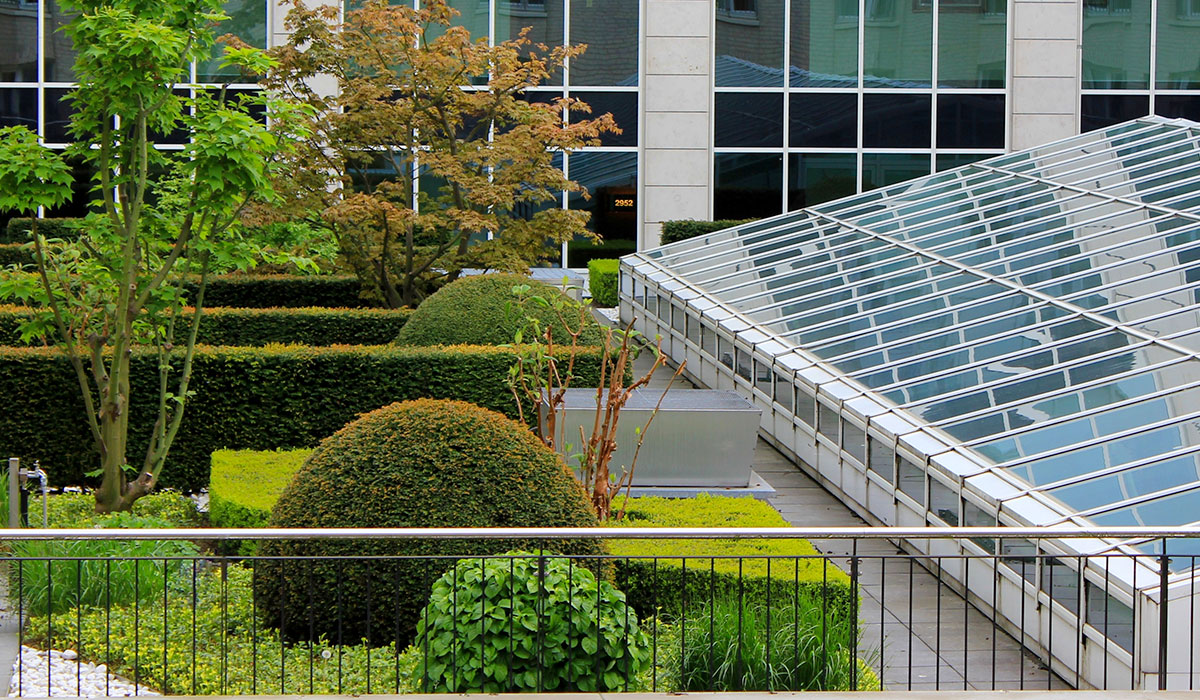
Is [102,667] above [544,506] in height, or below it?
below

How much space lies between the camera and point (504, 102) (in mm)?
17672

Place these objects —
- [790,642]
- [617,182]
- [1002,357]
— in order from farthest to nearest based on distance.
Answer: [617,182] < [1002,357] < [790,642]

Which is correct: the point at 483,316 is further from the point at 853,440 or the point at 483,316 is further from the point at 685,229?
the point at 685,229

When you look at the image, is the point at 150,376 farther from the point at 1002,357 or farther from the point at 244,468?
the point at 1002,357

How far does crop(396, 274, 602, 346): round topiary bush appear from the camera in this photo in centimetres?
1355

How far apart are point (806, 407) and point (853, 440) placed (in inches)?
56.0

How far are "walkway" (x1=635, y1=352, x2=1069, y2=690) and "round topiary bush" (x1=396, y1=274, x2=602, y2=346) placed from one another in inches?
122

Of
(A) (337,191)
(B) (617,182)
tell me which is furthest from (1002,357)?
(B) (617,182)

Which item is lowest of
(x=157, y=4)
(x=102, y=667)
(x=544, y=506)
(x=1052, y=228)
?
(x=102, y=667)

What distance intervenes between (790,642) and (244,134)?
244 inches

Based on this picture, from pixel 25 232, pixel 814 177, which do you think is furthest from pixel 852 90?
pixel 25 232

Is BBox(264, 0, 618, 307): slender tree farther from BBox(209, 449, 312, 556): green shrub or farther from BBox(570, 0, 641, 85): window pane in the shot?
BBox(570, 0, 641, 85): window pane

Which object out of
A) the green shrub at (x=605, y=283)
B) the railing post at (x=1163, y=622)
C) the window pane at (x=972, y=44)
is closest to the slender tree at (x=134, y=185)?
the railing post at (x=1163, y=622)

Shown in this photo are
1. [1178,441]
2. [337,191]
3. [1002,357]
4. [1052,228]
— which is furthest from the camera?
[337,191]
